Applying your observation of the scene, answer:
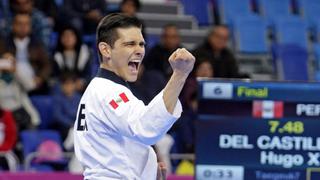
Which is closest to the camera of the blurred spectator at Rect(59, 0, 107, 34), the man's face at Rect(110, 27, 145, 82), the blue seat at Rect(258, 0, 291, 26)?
the man's face at Rect(110, 27, 145, 82)

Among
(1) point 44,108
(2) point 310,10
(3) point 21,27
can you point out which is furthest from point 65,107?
(2) point 310,10

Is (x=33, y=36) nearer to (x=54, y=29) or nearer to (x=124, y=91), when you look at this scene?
(x=54, y=29)

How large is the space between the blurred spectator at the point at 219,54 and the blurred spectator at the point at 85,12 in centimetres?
139

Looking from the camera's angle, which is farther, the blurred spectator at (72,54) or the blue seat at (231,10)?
the blue seat at (231,10)

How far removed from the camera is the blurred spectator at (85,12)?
41.3 ft

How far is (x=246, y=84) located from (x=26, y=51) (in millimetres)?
4156

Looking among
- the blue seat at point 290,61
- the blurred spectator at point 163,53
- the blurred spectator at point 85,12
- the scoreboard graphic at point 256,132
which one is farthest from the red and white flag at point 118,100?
the blue seat at point 290,61

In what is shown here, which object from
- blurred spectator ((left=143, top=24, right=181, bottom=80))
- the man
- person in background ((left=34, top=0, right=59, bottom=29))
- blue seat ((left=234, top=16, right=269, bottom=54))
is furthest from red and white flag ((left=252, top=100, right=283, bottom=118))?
blue seat ((left=234, top=16, right=269, bottom=54))

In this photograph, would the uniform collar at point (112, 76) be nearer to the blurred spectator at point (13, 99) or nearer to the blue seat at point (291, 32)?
the blurred spectator at point (13, 99)

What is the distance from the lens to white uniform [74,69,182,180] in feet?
15.8

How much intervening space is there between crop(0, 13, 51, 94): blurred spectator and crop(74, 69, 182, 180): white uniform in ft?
20.1

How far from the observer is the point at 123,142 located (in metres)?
4.96

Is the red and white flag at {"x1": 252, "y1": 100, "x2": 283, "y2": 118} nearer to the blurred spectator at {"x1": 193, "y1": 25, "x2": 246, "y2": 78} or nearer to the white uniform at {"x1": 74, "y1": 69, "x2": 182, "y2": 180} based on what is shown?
the white uniform at {"x1": 74, "y1": 69, "x2": 182, "y2": 180}

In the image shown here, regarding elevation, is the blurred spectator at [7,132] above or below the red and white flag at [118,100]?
below
